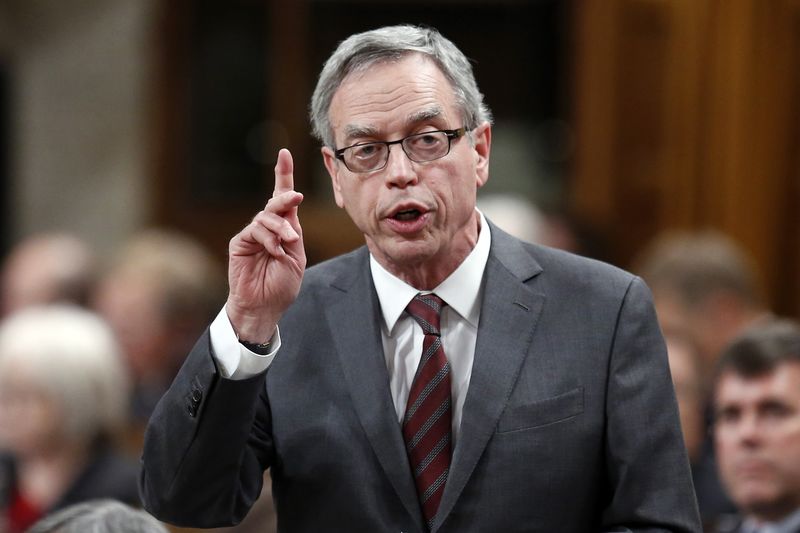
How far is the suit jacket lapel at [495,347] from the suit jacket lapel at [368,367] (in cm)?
8

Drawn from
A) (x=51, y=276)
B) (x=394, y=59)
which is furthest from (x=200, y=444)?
(x=51, y=276)

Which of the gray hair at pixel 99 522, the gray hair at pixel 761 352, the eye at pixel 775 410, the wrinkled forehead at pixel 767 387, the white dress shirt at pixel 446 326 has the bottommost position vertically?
the eye at pixel 775 410

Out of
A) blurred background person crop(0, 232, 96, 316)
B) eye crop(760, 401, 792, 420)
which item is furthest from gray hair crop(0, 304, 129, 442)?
eye crop(760, 401, 792, 420)

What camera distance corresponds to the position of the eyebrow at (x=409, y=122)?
7.69ft

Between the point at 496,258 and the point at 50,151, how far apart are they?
21.1ft

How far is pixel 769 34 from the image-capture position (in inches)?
261

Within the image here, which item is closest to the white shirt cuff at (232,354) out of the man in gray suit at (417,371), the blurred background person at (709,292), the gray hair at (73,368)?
the man in gray suit at (417,371)

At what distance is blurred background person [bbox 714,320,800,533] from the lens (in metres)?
3.58

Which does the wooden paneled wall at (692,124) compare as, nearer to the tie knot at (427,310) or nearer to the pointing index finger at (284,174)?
the tie knot at (427,310)

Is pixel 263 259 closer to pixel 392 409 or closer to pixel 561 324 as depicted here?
pixel 392 409

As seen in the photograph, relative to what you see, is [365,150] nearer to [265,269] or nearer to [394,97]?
[394,97]

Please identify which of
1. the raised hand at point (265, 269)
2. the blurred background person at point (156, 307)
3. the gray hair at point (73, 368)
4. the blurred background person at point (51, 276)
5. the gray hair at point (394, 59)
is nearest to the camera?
the raised hand at point (265, 269)

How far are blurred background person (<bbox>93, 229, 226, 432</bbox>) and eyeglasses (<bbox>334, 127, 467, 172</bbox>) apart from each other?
3385mm

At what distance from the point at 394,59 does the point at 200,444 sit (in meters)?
0.68
